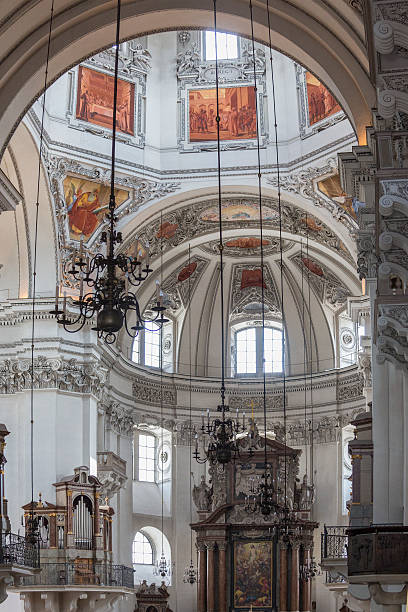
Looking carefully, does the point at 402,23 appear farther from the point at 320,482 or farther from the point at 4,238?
the point at 320,482

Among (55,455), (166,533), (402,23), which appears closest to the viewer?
(402,23)

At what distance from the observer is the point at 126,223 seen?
25.2 metres

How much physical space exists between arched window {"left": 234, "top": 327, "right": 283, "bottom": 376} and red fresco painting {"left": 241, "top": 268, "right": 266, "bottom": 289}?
4.48 ft

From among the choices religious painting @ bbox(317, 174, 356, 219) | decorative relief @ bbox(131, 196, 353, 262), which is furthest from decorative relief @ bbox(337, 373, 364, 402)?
religious painting @ bbox(317, 174, 356, 219)

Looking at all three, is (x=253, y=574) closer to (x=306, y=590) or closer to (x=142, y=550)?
(x=306, y=590)

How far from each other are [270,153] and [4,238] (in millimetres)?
A: 6144

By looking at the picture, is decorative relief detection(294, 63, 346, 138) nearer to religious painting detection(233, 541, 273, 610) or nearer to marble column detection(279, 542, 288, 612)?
marble column detection(279, 542, 288, 612)

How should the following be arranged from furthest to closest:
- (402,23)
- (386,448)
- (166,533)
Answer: (166,533), (386,448), (402,23)

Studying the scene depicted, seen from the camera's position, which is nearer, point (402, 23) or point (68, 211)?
point (402, 23)

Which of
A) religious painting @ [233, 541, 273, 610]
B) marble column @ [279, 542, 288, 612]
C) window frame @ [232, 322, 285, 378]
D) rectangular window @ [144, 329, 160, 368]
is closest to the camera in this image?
marble column @ [279, 542, 288, 612]

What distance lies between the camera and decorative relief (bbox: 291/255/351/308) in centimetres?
2892

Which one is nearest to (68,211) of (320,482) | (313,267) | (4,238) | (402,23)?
(4,238)

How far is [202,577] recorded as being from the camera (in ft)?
89.0

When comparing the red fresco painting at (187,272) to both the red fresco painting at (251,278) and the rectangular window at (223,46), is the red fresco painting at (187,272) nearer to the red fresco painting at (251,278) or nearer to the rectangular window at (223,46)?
the red fresco painting at (251,278)
